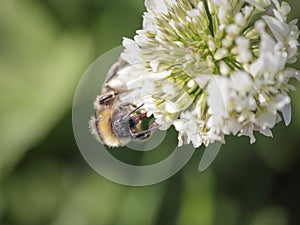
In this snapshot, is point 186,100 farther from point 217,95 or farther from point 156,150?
point 156,150

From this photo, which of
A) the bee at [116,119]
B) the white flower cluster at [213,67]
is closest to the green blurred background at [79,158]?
the bee at [116,119]

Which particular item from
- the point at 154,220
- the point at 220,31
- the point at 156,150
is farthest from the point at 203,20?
the point at 154,220

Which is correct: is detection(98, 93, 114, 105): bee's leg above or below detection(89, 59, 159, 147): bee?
above

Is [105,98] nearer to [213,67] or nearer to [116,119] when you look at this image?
[116,119]

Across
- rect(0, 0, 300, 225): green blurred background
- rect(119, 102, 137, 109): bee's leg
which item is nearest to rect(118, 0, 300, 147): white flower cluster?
rect(119, 102, 137, 109): bee's leg

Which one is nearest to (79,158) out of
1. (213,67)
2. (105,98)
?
(105,98)

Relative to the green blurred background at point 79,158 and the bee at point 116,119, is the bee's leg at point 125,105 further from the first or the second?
the green blurred background at point 79,158

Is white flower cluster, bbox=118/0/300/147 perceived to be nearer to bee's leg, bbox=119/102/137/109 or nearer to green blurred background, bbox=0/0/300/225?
bee's leg, bbox=119/102/137/109
